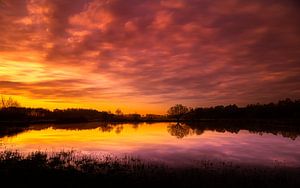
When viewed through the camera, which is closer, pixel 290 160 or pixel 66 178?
pixel 66 178

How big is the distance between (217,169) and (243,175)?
9.40ft

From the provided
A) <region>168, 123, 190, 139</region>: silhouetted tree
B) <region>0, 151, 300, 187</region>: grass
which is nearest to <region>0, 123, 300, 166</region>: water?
<region>0, 151, 300, 187</region>: grass

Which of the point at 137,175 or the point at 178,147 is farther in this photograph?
the point at 178,147

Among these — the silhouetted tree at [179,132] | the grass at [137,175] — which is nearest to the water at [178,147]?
the grass at [137,175]

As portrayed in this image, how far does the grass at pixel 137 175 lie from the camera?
17.9 metres

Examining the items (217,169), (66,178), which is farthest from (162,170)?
(66,178)

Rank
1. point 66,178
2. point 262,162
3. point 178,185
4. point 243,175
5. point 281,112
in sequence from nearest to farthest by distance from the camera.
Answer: point 178,185 < point 66,178 < point 243,175 < point 262,162 < point 281,112

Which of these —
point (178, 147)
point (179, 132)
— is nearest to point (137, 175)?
point (178, 147)

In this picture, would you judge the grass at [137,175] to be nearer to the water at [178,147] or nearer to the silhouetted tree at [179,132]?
the water at [178,147]

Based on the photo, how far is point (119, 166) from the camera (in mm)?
23891

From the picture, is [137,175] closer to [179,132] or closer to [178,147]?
[178,147]

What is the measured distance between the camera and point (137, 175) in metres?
20.5

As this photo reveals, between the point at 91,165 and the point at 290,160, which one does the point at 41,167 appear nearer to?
the point at 91,165

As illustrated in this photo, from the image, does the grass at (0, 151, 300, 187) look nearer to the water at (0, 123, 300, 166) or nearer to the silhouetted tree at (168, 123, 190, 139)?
the water at (0, 123, 300, 166)
